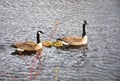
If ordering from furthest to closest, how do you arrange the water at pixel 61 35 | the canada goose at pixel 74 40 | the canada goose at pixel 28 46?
the canada goose at pixel 74 40, the canada goose at pixel 28 46, the water at pixel 61 35

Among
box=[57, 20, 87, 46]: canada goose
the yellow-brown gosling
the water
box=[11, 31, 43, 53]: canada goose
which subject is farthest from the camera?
box=[57, 20, 87, 46]: canada goose

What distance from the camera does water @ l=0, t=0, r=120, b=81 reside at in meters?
20.5

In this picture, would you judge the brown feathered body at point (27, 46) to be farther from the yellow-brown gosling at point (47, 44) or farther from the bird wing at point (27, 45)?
the yellow-brown gosling at point (47, 44)

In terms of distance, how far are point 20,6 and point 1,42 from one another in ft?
39.2

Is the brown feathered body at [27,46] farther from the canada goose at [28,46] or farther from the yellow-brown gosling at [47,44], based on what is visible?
the yellow-brown gosling at [47,44]

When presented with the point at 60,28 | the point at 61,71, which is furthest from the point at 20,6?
the point at 61,71

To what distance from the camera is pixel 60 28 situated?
2973 cm

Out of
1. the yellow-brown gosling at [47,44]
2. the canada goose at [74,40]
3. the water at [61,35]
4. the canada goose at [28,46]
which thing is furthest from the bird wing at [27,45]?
the canada goose at [74,40]

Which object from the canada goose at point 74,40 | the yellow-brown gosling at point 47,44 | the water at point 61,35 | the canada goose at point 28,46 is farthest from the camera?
the canada goose at point 74,40

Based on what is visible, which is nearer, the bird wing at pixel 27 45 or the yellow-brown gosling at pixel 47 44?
the bird wing at pixel 27 45

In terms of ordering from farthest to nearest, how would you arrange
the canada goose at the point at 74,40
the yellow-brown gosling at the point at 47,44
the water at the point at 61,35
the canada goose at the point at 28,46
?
the canada goose at the point at 74,40 < the yellow-brown gosling at the point at 47,44 < the canada goose at the point at 28,46 < the water at the point at 61,35

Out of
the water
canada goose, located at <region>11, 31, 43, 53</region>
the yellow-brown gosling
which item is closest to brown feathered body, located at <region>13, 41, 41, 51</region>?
canada goose, located at <region>11, 31, 43, 53</region>

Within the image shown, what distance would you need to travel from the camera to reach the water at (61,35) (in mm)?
20531

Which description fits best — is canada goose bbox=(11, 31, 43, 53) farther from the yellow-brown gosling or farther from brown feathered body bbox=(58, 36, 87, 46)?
brown feathered body bbox=(58, 36, 87, 46)
